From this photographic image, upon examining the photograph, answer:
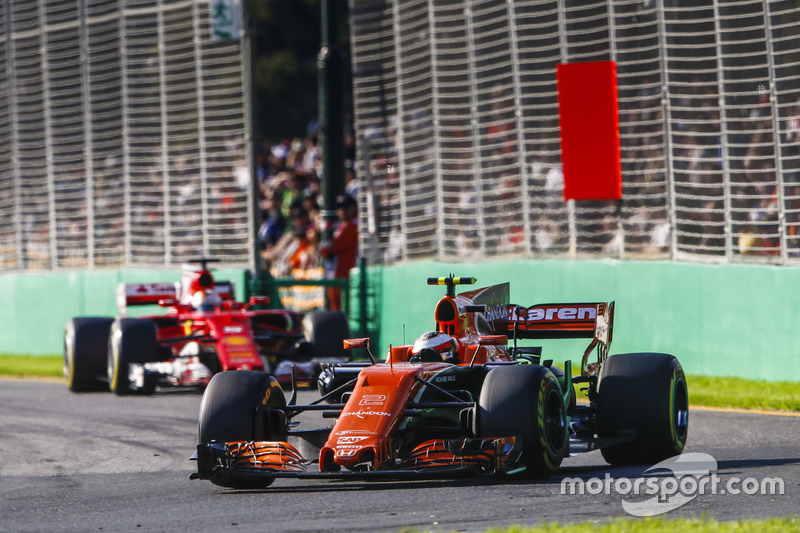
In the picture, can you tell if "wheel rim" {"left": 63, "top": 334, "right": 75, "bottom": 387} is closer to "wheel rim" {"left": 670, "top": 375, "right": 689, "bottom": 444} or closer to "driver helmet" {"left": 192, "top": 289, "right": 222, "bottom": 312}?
"driver helmet" {"left": 192, "top": 289, "right": 222, "bottom": 312}

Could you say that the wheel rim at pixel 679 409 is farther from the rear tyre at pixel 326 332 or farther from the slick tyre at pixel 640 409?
the rear tyre at pixel 326 332

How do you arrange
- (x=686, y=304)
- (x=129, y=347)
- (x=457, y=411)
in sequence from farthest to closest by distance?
(x=129, y=347) → (x=686, y=304) → (x=457, y=411)

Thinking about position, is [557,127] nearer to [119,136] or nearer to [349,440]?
[119,136]

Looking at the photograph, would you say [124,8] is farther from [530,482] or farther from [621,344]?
[530,482]

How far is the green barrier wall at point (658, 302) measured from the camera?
1371cm

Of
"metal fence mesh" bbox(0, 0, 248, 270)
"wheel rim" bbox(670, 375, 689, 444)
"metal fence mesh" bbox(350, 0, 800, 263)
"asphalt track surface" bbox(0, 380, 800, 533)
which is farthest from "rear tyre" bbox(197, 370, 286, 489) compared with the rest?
"metal fence mesh" bbox(0, 0, 248, 270)

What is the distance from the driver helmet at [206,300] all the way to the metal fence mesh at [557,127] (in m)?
3.34

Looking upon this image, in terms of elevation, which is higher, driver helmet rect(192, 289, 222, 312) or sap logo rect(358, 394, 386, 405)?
driver helmet rect(192, 289, 222, 312)

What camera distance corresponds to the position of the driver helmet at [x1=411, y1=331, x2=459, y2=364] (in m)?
9.25

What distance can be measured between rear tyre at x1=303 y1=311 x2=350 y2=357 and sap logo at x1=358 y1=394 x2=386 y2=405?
25.1 feet

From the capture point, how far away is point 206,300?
1638 centimetres

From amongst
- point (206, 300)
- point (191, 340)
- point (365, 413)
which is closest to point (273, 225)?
point (206, 300)

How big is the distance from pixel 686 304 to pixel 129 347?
5.55 meters

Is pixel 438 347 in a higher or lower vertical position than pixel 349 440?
higher
